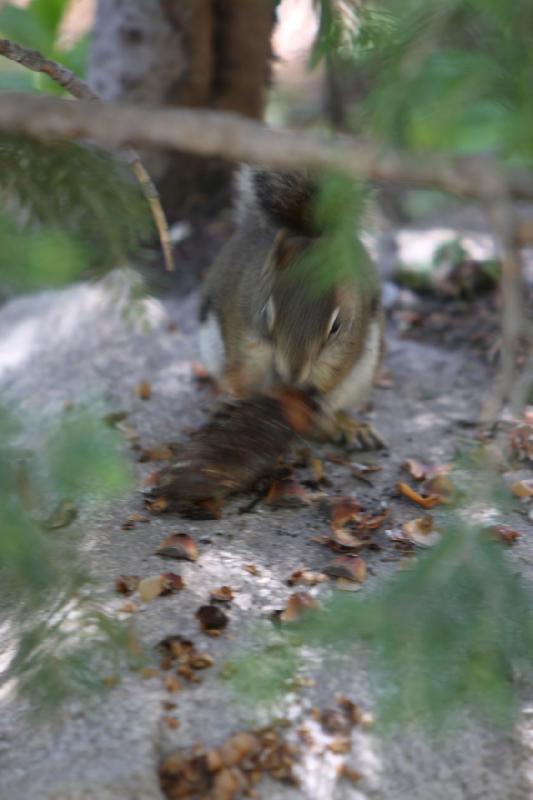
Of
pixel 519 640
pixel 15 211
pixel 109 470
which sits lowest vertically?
pixel 519 640

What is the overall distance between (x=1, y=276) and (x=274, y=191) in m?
1.53

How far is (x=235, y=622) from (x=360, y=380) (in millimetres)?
1288

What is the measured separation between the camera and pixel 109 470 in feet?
4.55

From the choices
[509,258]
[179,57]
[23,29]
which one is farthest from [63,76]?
[23,29]

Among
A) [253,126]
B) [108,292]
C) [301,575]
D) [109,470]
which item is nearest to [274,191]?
[108,292]

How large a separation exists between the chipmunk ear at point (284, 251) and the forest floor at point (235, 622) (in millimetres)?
490

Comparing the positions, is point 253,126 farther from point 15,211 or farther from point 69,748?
point 69,748

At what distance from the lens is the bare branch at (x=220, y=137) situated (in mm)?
1321

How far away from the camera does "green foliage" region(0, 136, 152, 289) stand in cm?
184

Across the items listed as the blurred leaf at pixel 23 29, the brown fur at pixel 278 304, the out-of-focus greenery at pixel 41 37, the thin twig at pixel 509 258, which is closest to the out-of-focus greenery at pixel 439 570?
the thin twig at pixel 509 258

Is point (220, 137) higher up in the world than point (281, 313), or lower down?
higher up

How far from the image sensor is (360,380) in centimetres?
303

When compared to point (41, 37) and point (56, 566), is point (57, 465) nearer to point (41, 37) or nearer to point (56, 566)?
point (56, 566)

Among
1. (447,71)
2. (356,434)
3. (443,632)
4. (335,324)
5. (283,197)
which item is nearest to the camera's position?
(443,632)
